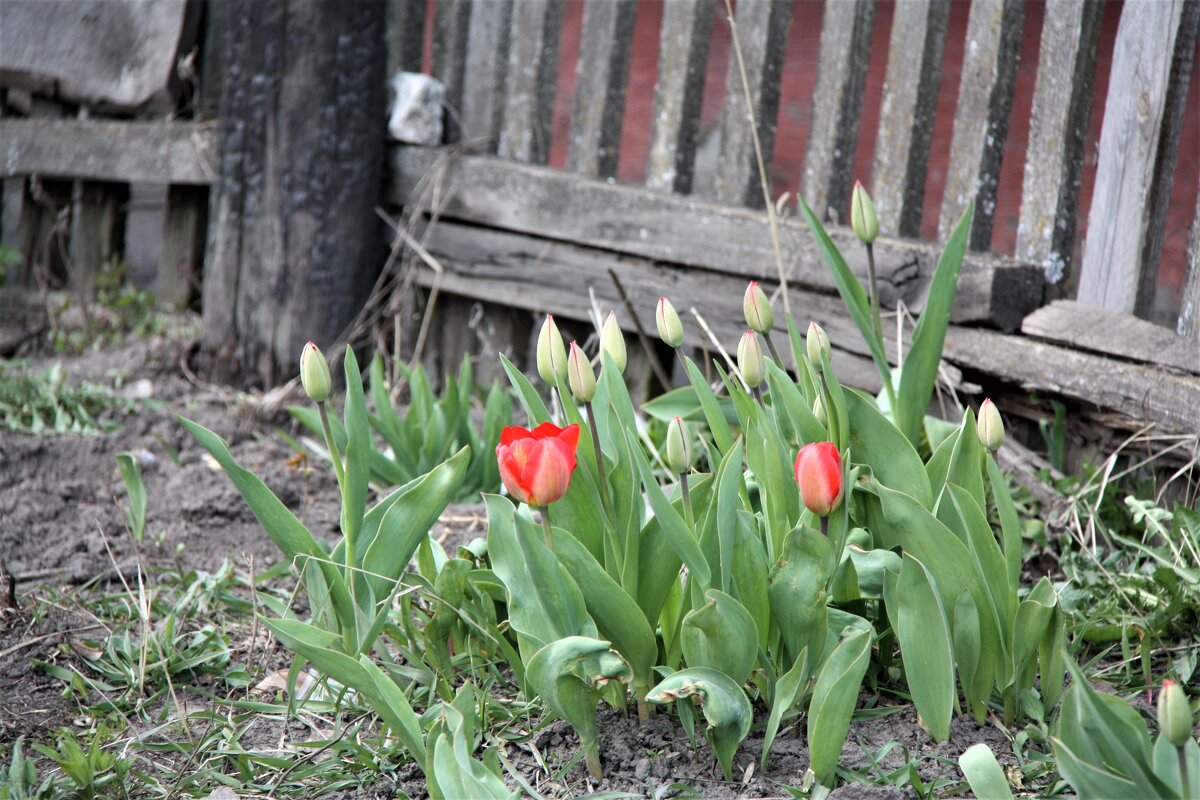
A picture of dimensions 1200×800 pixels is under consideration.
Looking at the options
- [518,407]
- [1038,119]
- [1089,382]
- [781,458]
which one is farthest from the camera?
[518,407]

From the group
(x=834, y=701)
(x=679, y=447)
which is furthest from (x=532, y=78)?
(x=834, y=701)

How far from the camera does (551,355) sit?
1294 millimetres

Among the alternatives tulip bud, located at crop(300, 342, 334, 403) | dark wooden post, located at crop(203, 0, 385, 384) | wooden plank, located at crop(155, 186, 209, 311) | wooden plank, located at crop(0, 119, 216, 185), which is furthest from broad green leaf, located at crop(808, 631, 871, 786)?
wooden plank, located at crop(155, 186, 209, 311)

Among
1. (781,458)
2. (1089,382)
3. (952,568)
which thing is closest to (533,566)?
(781,458)

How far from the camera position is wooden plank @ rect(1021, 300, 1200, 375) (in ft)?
6.40

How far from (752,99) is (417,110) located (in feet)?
3.36

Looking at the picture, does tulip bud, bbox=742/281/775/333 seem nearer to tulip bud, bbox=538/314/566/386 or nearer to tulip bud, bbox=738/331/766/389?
tulip bud, bbox=738/331/766/389

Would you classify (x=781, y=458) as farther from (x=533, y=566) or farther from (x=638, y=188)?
(x=638, y=188)

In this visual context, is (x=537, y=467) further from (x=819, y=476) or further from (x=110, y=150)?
(x=110, y=150)

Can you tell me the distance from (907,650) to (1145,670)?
1.50ft

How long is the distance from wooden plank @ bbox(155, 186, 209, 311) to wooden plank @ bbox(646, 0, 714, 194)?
162 cm

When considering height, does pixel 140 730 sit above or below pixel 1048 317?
below

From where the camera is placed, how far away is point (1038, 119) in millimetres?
2176

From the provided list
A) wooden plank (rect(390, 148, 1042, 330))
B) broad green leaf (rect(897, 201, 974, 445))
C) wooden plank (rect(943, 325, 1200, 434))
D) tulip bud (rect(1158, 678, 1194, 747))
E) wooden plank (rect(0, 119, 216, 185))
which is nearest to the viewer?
tulip bud (rect(1158, 678, 1194, 747))
